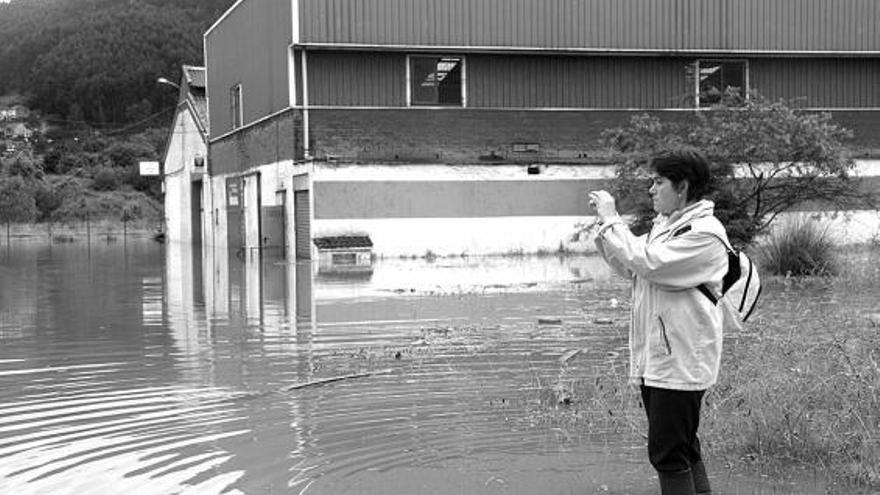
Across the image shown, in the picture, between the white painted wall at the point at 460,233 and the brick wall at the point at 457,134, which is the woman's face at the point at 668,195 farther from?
the brick wall at the point at 457,134

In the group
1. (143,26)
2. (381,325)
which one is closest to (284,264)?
(381,325)

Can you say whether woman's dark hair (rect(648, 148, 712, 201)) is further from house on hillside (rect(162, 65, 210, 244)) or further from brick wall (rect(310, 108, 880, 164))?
house on hillside (rect(162, 65, 210, 244))

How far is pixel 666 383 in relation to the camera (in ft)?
14.3

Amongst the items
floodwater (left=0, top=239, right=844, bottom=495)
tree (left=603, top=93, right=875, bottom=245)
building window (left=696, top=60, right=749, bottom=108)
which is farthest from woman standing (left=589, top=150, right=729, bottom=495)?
building window (left=696, top=60, right=749, bottom=108)

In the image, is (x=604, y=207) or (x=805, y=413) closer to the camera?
(x=604, y=207)

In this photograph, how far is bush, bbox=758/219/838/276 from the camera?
1709cm

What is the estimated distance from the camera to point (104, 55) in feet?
382

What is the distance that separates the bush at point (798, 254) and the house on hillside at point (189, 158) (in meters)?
29.3

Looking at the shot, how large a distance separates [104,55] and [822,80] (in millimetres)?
100859

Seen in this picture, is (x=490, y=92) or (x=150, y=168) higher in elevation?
(x=490, y=92)

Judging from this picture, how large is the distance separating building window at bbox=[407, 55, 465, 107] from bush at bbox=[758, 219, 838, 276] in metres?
13.6

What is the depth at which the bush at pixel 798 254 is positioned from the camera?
1709cm

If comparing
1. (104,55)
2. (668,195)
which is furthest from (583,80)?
(104,55)

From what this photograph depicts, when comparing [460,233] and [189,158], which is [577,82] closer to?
[460,233]
